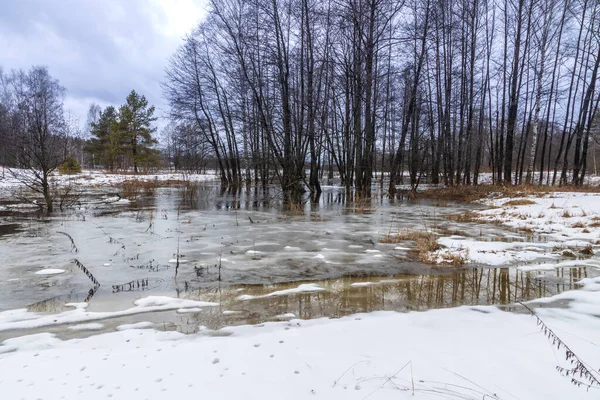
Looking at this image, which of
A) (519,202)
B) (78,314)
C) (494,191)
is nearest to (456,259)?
(78,314)

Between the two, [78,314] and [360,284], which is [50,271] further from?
[360,284]

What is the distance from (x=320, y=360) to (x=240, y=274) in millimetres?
2487

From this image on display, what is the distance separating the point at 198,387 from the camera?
78.0 inches

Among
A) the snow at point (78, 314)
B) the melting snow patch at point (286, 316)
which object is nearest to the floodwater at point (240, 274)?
the melting snow patch at point (286, 316)

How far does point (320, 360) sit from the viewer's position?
2.28m

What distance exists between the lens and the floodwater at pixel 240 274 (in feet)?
11.4

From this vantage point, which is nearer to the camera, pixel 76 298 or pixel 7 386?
pixel 7 386

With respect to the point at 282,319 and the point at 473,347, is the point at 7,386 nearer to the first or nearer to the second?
the point at 282,319

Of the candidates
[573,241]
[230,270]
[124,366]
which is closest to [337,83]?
[573,241]

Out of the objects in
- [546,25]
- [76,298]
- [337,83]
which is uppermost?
[546,25]

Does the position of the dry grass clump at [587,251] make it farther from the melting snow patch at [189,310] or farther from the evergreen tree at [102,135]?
the evergreen tree at [102,135]

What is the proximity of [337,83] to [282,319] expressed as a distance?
14488mm

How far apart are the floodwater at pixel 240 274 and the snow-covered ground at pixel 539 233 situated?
481 mm

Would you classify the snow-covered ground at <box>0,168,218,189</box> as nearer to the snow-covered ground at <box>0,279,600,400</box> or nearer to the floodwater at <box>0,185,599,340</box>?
the floodwater at <box>0,185,599,340</box>
